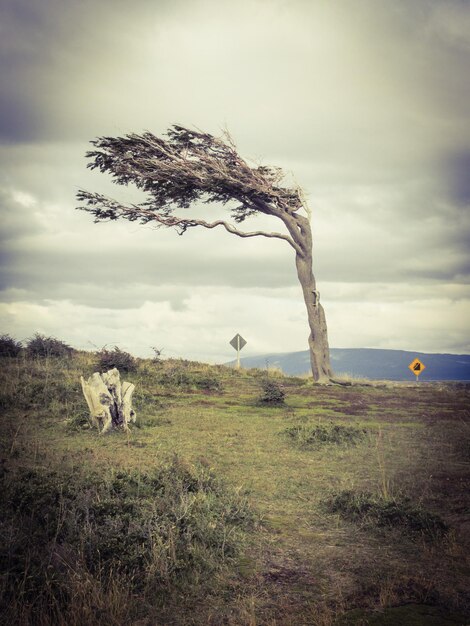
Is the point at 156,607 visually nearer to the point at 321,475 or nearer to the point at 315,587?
the point at 315,587

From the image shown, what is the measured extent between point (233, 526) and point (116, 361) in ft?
57.6

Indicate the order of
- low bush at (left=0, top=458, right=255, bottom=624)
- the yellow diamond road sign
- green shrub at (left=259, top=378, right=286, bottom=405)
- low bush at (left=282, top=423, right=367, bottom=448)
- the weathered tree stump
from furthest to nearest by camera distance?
1. the yellow diamond road sign
2. green shrub at (left=259, top=378, right=286, bottom=405)
3. the weathered tree stump
4. low bush at (left=282, top=423, right=367, bottom=448)
5. low bush at (left=0, top=458, right=255, bottom=624)

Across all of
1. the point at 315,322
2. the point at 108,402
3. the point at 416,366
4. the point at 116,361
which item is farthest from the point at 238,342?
the point at 108,402

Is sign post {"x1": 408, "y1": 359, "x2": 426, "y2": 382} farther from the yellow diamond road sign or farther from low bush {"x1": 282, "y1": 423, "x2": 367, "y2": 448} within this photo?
low bush {"x1": 282, "y1": 423, "x2": 367, "y2": 448}

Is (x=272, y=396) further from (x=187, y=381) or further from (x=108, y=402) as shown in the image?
(x=108, y=402)

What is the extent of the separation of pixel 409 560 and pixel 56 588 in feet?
12.0

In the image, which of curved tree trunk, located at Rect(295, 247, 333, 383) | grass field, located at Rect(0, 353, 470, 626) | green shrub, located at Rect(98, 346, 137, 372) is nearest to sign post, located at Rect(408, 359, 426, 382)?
curved tree trunk, located at Rect(295, 247, 333, 383)

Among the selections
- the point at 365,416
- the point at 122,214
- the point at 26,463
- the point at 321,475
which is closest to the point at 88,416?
the point at 26,463

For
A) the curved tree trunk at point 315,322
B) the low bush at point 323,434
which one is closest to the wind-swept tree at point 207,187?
the curved tree trunk at point 315,322

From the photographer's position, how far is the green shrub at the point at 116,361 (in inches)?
896

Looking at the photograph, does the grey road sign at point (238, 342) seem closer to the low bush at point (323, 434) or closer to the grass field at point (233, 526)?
the grass field at point (233, 526)

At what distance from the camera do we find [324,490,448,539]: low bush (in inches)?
251

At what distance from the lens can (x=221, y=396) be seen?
67.2ft

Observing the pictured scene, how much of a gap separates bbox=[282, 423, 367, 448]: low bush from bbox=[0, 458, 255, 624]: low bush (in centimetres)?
510
